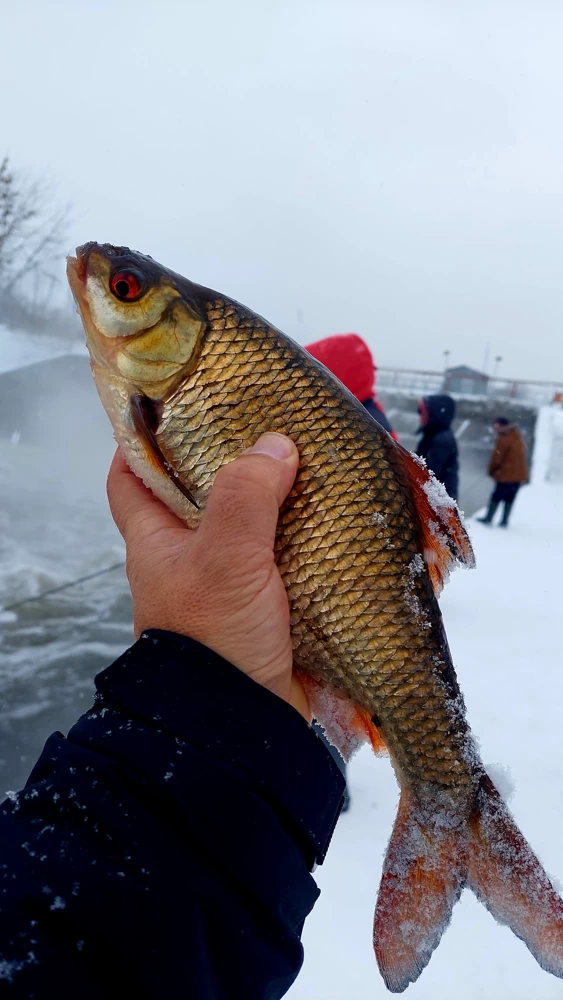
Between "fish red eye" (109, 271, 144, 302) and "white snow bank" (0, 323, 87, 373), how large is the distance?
805 inches

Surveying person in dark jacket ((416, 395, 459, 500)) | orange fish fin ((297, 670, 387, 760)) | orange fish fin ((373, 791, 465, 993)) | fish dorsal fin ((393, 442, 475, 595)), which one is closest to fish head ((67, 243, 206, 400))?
fish dorsal fin ((393, 442, 475, 595))

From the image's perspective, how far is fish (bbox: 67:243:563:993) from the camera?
159cm

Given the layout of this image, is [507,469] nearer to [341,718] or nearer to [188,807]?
[341,718]

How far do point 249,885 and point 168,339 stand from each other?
4.30 ft

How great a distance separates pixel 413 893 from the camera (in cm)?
160

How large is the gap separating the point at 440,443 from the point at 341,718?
5804 mm

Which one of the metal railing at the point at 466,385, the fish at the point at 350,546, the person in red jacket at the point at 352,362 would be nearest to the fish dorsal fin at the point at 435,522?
the fish at the point at 350,546

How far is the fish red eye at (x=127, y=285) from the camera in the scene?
1778 millimetres

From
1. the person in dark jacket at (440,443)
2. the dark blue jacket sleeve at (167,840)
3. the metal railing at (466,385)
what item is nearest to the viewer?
the dark blue jacket sleeve at (167,840)

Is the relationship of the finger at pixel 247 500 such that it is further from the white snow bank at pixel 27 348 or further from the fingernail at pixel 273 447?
the white snow bank at pixel 27 348

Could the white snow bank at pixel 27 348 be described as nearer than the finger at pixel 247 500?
No

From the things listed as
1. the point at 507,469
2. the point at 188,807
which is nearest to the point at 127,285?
the point at 188,807

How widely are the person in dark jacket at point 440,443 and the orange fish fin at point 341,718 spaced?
564 centimetres

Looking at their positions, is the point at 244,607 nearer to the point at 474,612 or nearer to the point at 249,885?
the point at 249,885
